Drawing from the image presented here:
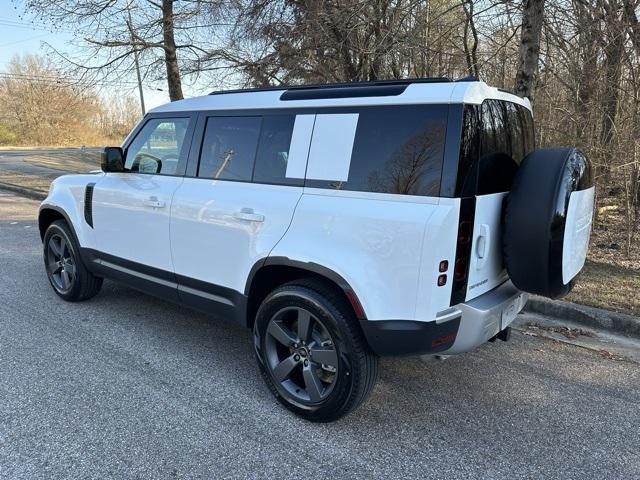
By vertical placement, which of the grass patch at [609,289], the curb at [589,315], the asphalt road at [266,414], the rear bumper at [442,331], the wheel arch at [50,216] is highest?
the wheel arch at [50,216]

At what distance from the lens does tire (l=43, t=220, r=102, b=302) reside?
15.8 ft

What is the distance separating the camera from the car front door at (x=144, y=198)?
3.82 metres

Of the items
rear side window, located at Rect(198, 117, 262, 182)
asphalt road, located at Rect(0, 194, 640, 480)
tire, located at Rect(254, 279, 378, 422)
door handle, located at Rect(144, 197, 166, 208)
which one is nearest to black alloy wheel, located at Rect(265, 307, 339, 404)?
tire, located at Rect(254, 279, 378, 422)

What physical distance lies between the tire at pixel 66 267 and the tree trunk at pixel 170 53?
7673 mm

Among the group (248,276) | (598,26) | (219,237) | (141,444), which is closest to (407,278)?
(248,276)

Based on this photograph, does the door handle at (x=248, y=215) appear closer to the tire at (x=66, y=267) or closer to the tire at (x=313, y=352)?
the tire at (x=313, y=352)

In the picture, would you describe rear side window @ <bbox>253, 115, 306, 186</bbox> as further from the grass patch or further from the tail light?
the grass patch

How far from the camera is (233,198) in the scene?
10.9 ft

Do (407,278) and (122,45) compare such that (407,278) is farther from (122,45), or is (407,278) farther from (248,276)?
(122,45)

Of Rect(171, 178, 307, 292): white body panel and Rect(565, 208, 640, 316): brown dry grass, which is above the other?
Rect(171, 178, 307, 292): white body panel

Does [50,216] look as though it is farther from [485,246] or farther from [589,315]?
[589,315]

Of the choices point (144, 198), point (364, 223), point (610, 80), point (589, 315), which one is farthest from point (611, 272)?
point (144, 198)

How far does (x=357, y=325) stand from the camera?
280cm

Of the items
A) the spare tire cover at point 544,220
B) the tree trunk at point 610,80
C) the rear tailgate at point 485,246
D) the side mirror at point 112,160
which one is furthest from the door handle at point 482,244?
the tree trunk at point 610,80
